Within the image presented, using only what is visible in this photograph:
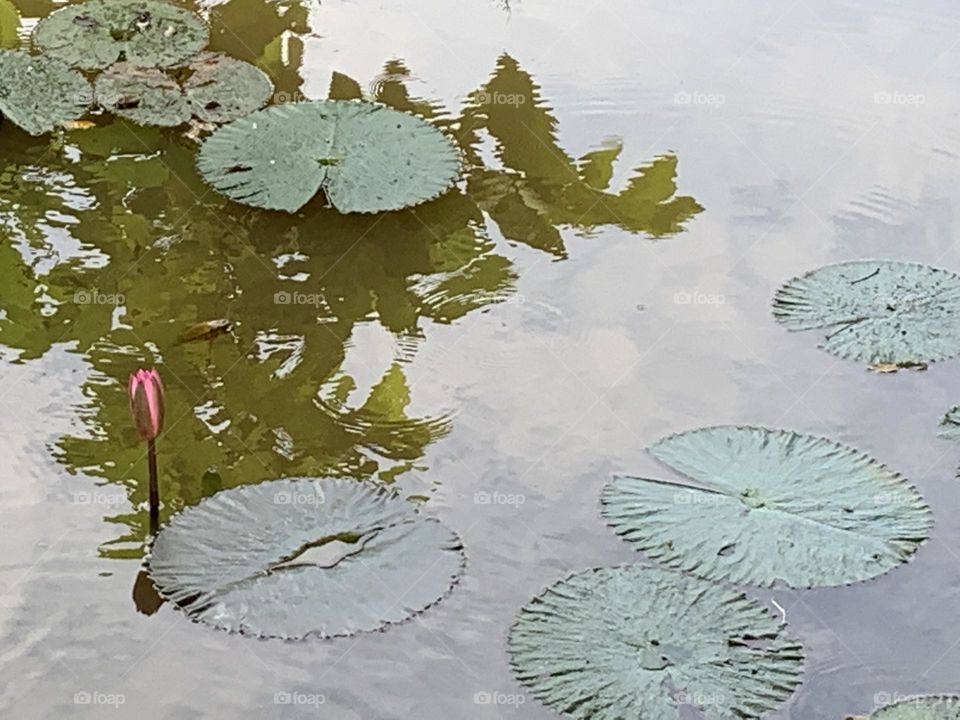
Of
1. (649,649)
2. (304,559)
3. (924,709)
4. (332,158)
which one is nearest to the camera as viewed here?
(924,709)

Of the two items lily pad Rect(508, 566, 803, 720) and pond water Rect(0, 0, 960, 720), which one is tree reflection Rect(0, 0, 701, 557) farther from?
lily pad Rect(508, 566, 803, 720)

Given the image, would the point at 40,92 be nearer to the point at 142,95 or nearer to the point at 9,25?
the point at 142,95

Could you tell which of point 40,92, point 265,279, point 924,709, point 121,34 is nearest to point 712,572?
point 924,709

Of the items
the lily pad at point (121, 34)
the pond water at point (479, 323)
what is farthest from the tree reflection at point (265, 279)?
the lily pad at point (121, 34)

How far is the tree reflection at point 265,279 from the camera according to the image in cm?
291

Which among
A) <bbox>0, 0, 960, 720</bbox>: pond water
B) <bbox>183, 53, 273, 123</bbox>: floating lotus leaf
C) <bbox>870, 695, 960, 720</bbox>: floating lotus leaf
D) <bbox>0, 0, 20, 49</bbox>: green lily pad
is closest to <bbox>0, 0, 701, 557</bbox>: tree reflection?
<bbox>0, 0, 960, 720</bbox>: pond water

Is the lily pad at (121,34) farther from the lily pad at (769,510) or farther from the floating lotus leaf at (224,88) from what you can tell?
the lily pad at (769,510)

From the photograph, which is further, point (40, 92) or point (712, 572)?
point (40, 92)

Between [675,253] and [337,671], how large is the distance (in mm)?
1644

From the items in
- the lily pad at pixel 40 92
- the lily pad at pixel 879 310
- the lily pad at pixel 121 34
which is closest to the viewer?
the lily pad at pixel 879 310

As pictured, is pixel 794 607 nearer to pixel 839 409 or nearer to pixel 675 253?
pixel 839 409

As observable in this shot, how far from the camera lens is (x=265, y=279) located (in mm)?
3441

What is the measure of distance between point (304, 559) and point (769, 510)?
2.98 feet

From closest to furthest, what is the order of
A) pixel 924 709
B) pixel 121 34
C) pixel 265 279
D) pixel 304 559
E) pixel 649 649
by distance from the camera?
pixel 924 709 → pixel 649 649 → pixel 304 559 → pixel 265 279 → pixel 121 34
